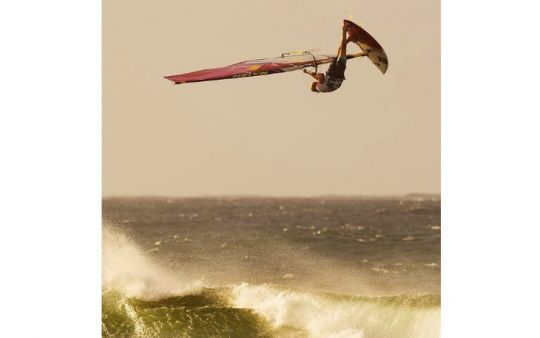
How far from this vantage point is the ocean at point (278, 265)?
16.3 feet

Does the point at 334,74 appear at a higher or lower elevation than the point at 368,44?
lower

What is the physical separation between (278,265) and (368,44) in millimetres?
1721

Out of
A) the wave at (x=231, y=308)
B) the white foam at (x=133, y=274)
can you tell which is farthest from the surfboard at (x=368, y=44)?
the white foam at (x=133, y=274)

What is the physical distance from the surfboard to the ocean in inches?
39.4

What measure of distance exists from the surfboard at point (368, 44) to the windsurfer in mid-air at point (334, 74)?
0.12 feet

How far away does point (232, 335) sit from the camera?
4973mm

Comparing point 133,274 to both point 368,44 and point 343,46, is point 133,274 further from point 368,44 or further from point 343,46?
point 368,44

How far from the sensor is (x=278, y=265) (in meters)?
4.99
